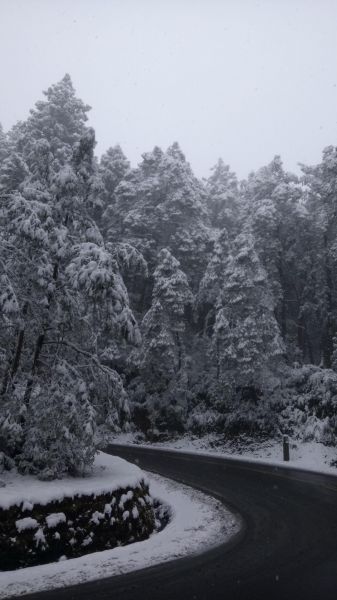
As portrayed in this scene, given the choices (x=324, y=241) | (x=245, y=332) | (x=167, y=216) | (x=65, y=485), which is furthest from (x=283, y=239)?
(x=65, y=485)

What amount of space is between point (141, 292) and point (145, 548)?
1145 inches

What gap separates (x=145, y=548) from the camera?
958cm

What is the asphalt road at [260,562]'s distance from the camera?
289 inches

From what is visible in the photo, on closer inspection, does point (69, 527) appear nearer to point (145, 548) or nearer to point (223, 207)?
point (145, 548)

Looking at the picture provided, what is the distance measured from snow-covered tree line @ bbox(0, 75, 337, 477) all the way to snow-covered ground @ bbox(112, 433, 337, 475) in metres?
1.04

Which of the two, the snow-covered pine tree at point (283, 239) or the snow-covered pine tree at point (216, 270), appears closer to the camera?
the snow-covered pine tree at point (216, 270)

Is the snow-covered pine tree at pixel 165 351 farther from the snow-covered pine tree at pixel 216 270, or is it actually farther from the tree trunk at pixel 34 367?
the tree trunk at pixel 34 367

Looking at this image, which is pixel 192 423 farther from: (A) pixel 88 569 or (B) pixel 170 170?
(A) pixel 88 569

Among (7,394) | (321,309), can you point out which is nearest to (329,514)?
(7,394)

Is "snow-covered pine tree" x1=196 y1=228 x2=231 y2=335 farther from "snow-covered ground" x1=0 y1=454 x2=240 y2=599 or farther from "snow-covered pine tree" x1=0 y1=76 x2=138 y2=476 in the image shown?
"snow-covered ground" x1=0 y1=454 x2=240 y2=599

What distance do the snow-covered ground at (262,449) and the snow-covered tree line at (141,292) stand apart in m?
1.04

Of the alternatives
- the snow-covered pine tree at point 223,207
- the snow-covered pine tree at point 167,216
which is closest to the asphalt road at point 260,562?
the snow-covered pine tree at point 167,216

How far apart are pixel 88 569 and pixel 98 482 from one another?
2.75 m

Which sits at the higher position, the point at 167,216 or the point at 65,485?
the point at 167,216
